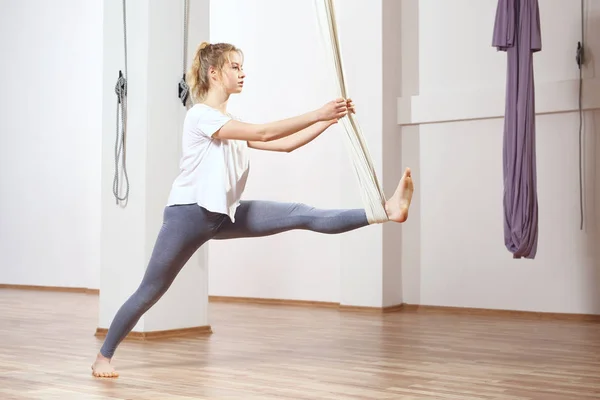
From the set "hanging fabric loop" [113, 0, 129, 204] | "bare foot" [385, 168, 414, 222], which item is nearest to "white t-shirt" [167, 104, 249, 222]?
"bare foot" [385, 168, 414, 222]

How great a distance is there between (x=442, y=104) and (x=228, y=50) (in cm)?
333

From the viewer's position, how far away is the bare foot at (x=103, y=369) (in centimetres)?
341

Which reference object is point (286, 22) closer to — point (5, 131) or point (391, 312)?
point (391, 312)

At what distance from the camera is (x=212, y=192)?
3191 millimetres

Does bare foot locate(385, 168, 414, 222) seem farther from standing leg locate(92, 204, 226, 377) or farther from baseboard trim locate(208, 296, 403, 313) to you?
baseboard trim locate(208, 296, 403, 313)

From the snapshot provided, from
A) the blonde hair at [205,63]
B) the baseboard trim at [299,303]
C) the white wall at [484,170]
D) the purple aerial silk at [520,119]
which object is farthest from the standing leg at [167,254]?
the white wall at [484,170]

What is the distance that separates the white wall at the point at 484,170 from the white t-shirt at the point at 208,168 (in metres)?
3.26

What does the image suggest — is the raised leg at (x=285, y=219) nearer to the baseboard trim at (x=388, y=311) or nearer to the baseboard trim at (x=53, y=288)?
the baseboard trim at (x=388, y=311)

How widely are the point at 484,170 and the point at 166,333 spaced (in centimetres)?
274

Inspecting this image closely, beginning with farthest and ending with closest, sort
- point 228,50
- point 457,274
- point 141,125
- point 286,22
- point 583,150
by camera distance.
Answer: point 286,22, point 457,274, point 583,150, point 141,125, point 228,50

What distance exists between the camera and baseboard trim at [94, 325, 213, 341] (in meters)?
4.65

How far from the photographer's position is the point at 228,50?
10.9 ft

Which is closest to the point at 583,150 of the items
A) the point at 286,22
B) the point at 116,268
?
the point at 286,22

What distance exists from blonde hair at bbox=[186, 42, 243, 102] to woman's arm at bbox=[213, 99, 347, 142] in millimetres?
288
